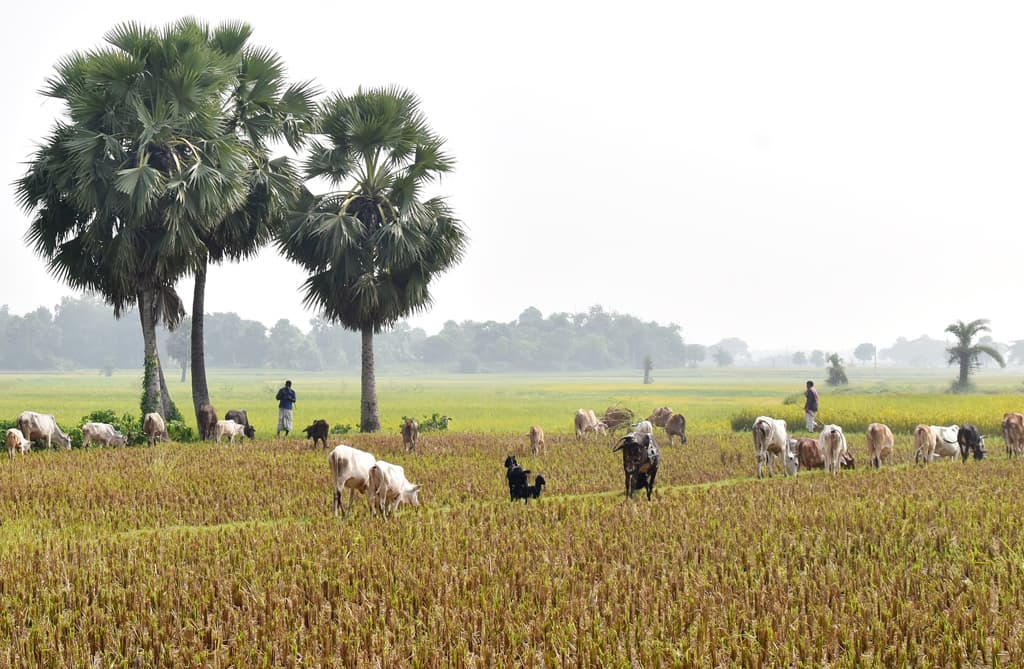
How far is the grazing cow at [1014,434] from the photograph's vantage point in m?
18.8

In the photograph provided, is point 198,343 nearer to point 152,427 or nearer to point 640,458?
point 152,427

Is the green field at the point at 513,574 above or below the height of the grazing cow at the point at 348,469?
below

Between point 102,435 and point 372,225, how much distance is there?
1233cm

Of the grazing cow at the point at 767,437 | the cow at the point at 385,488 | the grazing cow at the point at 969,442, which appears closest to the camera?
the cow at the point at 385,488

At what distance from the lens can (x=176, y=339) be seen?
12094cm

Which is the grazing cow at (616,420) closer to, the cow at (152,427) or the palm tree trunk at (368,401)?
the palm tree trunk at (368,401)

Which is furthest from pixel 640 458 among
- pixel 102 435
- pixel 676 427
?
pixel 102 435

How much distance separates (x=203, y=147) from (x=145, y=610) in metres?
22.6

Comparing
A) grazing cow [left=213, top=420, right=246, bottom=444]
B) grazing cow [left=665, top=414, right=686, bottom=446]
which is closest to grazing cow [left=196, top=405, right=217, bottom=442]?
grazing cow [left=213, top=420, right=246, bottom=444]

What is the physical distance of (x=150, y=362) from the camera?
2514 cm

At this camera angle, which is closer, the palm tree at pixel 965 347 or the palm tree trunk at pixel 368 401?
the palm tree trunk at pixel 368 401

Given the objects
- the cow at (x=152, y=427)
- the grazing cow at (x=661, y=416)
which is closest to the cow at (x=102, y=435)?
the cow at (x=152, y=427)

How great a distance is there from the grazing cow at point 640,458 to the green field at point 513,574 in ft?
1.34

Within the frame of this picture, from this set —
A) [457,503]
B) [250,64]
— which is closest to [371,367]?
[250,64]
